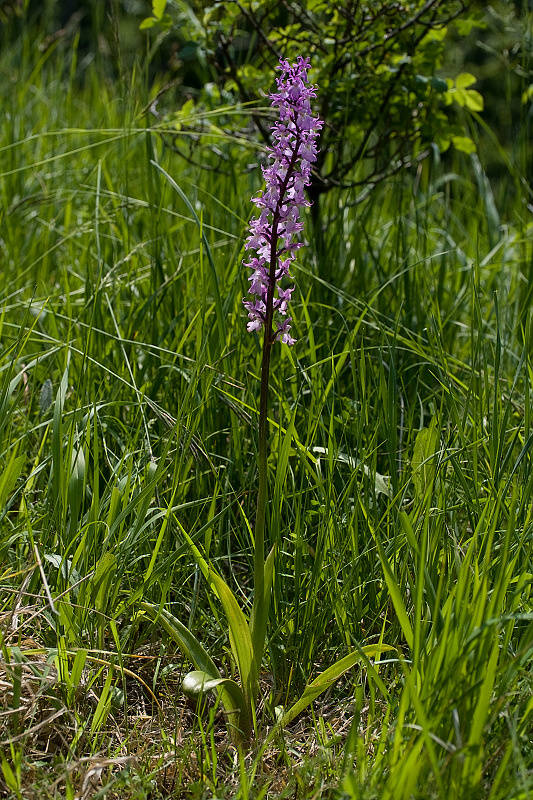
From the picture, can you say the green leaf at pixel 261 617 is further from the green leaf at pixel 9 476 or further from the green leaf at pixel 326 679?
the green leaf at pixel 9 476

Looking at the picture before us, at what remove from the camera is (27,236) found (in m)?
2.93

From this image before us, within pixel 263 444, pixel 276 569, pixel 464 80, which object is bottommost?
pixel 276 569

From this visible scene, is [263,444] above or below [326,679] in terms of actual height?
above

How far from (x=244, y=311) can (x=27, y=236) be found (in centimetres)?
118

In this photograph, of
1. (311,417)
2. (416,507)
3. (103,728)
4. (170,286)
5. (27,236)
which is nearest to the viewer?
(103,728)

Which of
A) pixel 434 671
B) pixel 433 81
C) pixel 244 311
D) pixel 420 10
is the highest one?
pixel 420 10

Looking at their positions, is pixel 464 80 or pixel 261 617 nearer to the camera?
pixel 261 617

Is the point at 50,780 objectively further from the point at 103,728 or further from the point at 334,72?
the point at 334,72

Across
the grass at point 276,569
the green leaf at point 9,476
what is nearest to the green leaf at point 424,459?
the grass at point 276,569

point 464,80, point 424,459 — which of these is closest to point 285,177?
point 424,459

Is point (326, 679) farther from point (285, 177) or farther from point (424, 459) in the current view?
point (285, 177)

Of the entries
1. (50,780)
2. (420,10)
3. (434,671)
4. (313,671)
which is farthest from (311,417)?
(420,10)

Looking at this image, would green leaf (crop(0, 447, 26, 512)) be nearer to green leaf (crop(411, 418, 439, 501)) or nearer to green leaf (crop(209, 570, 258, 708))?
green leaf (crop(209, 570, 258, 708))

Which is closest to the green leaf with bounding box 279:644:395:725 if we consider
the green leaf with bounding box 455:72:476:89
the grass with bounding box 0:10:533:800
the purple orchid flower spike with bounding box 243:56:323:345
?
the grass with bounding box 0:10:533:800
